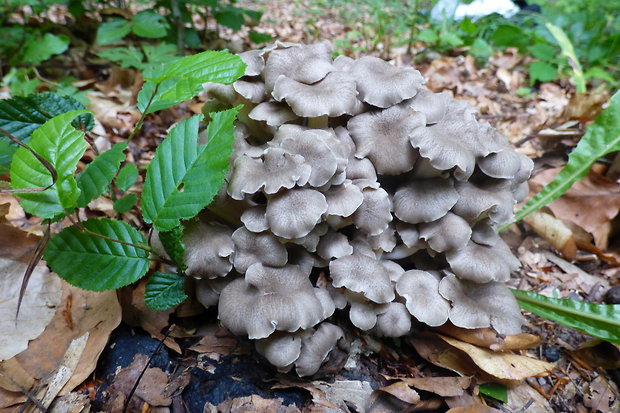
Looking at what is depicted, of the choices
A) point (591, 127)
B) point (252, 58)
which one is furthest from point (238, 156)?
point (591, 127)

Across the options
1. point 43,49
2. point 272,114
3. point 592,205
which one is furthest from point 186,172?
point 43,49

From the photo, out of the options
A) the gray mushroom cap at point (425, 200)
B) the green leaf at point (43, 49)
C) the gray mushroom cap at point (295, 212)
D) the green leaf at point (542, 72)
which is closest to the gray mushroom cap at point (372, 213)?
the gray mushroom cap at point (425, 200)

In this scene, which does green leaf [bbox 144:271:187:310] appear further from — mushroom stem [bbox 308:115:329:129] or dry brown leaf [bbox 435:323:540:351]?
dry brown leaf [bbox 435:323:540:351]

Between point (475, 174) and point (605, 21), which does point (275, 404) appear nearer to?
point (475, 174)

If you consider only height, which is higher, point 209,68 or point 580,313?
point 209,68

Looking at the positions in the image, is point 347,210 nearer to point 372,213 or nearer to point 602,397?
point 372,213

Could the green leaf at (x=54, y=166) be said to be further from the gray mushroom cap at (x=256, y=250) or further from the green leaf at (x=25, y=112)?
the gray mushroom cap at (x=256, y=250)

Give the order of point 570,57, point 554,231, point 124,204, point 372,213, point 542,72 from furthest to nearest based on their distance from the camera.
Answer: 1. point 542,72
2. point 570,57
3. point 554,231
4. point 124,204
5. point 372,213
